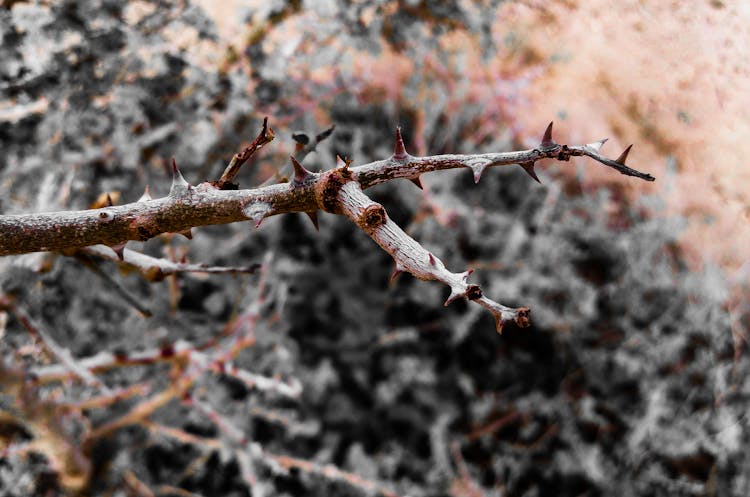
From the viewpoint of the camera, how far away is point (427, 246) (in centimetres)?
166

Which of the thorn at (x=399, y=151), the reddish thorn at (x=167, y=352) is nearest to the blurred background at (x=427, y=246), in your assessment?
the reddish thorn at (x=167, y=352)

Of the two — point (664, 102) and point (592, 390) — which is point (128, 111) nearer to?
point (664, 102)

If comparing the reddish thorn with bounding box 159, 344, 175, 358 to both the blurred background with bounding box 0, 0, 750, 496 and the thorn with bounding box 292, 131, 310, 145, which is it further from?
the thorn with bounding box 292, 131, 310, 145

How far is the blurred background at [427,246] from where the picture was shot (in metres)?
1.17

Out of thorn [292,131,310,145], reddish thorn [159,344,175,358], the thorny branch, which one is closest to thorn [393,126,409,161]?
the thorny branch

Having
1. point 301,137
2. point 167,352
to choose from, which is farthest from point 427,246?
point 301,137

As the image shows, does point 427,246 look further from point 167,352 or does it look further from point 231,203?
point 231,203

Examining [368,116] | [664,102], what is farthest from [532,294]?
[368,116]

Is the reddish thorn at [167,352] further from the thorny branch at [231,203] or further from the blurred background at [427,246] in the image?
the thorny branch at [231,203]

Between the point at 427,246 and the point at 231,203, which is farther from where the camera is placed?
the point at 427,246

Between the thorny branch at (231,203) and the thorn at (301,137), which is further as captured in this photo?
the thorn at (301,137)

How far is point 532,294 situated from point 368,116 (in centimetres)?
79

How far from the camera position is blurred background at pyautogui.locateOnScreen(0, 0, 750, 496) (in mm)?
1171

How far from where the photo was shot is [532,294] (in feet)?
5.54
